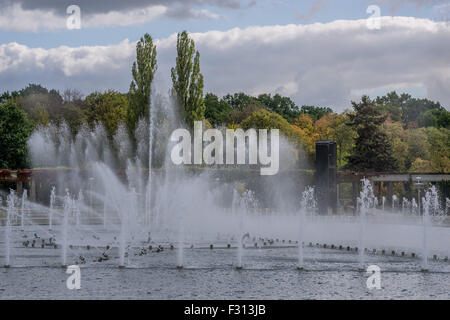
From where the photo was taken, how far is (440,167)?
208 feet

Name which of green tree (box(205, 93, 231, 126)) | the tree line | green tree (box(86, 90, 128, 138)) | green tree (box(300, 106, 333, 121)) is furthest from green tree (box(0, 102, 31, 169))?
green tree (box(300, 106, 333, 121))

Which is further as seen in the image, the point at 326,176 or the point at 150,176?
the point at 150,176

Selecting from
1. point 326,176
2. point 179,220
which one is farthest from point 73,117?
point 179,220

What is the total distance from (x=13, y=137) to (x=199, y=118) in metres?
18.1

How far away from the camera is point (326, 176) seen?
4512 centimetres

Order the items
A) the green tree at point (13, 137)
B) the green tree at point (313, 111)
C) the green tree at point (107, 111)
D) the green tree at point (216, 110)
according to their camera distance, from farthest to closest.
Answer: the green tree at point (313, 111) → the green tree at point (216, 110) → the green tree at point (107, 111) → the green tree at point (13, 137)

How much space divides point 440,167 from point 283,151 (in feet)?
50.1

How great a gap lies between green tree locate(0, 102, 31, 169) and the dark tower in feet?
90.2

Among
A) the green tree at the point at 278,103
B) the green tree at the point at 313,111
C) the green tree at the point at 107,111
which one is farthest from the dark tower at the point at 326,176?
the green tree at the point at 313,111

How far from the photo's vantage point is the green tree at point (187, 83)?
50656 millimetres

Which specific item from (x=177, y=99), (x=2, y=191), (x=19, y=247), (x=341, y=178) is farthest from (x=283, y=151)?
(x=19, y=247)

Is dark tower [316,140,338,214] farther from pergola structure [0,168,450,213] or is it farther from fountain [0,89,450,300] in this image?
fountain [0,89,450,300]

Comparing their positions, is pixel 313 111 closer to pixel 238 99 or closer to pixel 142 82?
pixel 238 99

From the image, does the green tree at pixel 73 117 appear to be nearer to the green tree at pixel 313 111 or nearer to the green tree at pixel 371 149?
the green tree at pixel 371 149
